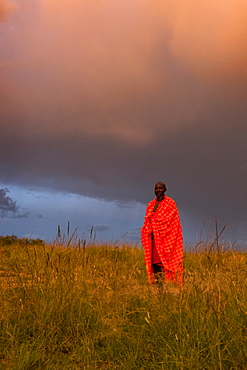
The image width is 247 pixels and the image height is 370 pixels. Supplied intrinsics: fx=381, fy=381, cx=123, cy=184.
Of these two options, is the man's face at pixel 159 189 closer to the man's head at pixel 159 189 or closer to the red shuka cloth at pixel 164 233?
the man's head at pixel 159 189

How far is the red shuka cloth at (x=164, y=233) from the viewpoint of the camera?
299 inches

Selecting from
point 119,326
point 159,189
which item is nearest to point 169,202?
point 159,189

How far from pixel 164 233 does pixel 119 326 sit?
3869 mm

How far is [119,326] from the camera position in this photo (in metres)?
3.92

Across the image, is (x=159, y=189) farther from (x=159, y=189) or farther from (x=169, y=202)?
(x=169, y=202)

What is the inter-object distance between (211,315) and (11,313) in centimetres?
218

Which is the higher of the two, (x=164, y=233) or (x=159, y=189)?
(x=159, y=189)

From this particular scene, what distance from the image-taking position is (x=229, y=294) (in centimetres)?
393

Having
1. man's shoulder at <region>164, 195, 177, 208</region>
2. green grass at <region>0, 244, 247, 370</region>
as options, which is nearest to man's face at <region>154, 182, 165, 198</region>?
man's shoulder at <region>164, 195, 177, 208</region>

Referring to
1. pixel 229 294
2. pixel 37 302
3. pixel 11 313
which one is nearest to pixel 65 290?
pixel 37 302

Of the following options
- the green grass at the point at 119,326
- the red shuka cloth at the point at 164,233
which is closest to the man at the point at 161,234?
the red shuka cloth at the point at 164,233

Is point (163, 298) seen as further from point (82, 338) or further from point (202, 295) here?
point (82, 338)

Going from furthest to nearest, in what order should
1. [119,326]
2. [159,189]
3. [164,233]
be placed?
1. [164,233]
2. [159,189]
3. [119,326]

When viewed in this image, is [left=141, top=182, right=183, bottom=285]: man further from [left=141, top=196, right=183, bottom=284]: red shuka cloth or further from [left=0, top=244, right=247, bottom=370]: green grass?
[left=0, top=244, right=247, bottom=370]: green grass
